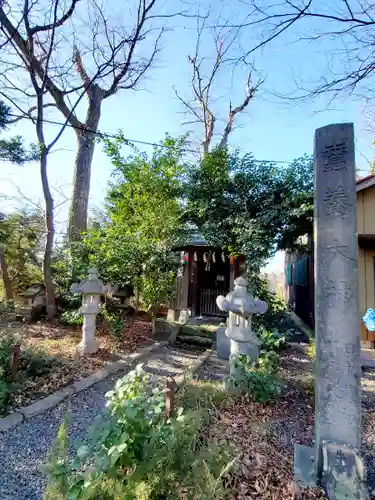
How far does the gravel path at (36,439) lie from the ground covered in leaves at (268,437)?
1.23m

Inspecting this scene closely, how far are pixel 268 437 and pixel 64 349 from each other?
4.57m

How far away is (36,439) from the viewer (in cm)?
282

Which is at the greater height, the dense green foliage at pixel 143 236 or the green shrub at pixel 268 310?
the dense green foliage at pixel 143 236

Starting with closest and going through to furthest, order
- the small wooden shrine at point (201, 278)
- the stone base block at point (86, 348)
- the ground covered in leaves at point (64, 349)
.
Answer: the ground covered in leaves at point (64, 349), the stone base block at point (86, 348), the small wooden shrine at point (201, 278)

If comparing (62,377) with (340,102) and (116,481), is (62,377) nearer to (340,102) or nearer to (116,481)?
(116,481)

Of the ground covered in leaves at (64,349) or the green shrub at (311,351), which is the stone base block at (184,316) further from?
the green shrub at (311,351)

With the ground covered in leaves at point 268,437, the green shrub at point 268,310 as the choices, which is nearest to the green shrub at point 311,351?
the green shrub at point 268,310

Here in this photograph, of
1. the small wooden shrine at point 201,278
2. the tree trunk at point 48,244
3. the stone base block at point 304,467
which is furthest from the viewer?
the small wooden shrine at point 201,278

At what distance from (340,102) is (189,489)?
4201 millimetres

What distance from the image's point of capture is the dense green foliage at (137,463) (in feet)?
5.02

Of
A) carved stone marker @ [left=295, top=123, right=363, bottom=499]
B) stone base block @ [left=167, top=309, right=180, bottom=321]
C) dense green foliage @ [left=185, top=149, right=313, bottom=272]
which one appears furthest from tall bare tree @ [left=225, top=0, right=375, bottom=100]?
stone base block @ [left=167, top=309, right=180, bottom=321]

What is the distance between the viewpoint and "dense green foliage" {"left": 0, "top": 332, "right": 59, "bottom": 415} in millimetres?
3360

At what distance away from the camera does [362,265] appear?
6133 millimetres

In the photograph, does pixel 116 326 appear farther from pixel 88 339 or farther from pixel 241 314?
pixel 241 314
